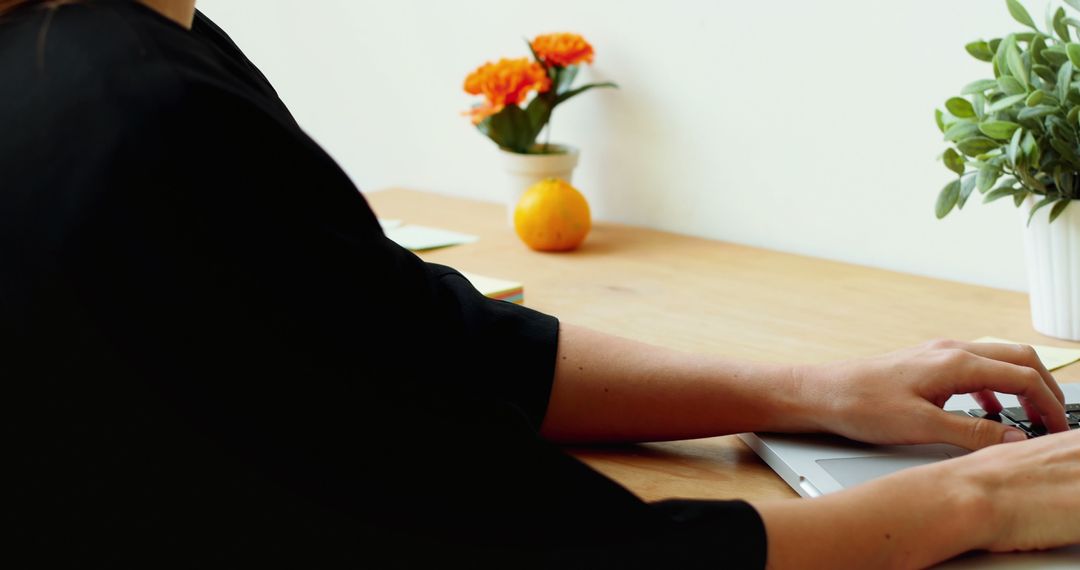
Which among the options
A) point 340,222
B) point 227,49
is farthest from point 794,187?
point 340,222

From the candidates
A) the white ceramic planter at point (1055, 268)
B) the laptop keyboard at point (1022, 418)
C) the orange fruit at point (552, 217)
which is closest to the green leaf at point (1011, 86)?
the white ceramic planter at point (1055, 268)

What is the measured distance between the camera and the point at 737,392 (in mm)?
908

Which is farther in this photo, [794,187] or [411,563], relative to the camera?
[794,187]

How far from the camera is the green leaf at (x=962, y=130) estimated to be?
45.5 inches

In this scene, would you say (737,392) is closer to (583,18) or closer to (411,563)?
(411,563)

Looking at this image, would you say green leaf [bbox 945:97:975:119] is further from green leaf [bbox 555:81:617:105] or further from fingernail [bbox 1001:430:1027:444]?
green leaf [bbox 555:81:617:105]

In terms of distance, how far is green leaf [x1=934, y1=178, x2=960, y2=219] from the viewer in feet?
3.89

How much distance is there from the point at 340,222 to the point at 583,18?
1.11 metres

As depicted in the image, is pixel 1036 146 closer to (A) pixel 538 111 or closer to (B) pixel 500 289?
(B) pixel 500 289

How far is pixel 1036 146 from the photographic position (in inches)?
42.5

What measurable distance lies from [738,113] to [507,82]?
0.32 meters

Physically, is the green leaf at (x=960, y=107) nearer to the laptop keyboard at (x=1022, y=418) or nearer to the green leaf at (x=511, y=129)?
the laptop keyboard at (x=1022, y=418)

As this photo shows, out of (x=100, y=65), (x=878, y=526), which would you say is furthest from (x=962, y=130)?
(x=100, y=65)

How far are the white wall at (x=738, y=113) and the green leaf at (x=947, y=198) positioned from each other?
195 millimetres
